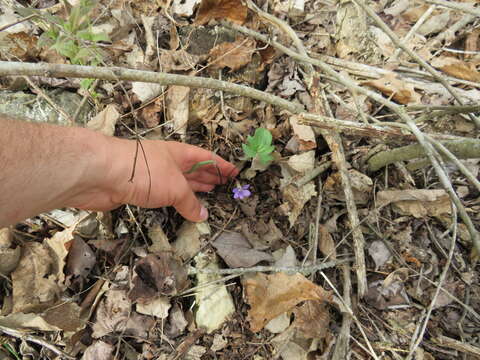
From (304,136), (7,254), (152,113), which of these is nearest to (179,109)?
(152,113)

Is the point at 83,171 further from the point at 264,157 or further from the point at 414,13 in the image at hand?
the point at 414,13

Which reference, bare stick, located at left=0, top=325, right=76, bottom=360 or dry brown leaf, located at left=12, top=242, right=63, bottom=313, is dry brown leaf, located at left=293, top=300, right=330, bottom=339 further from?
dry brown leaf, located at left=12, top=242, right=63, bottom=313

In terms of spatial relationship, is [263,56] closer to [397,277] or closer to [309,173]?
[309,173]

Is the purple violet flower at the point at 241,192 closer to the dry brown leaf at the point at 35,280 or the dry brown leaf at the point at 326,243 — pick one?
the dry brown leaf at the point at 326,243

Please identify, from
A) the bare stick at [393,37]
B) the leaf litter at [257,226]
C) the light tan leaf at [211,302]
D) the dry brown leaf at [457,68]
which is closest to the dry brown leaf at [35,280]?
the leaf litter at [257,226]

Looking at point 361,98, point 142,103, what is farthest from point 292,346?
point 142,103

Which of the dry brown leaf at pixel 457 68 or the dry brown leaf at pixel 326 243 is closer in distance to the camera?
the dry brown leaf at pixel 326 243

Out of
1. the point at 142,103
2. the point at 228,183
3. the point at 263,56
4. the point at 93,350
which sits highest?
the point at 263,56

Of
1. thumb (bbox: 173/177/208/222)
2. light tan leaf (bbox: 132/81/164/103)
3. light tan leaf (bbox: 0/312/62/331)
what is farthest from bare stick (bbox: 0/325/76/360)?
light tan leaf (bbox: 132/81/164/103)
